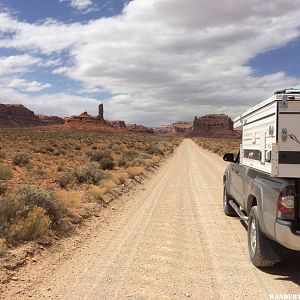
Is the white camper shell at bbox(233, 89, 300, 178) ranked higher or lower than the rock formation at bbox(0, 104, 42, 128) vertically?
lower

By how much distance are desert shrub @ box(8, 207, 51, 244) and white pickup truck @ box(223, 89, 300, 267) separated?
3787 mm

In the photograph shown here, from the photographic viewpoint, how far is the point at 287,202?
17.0 feet

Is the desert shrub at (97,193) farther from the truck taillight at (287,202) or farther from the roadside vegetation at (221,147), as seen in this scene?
the roadside vegetation at (221,147)

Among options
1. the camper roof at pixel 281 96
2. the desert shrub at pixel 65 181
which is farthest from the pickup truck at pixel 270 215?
the desert shrub at pixel 65 181

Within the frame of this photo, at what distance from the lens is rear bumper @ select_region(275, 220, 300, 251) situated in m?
5.09

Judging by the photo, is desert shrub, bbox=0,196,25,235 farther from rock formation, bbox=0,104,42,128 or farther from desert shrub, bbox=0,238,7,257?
rock formation, bbox=0,104,42,128

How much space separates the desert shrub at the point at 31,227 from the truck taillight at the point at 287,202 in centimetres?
445

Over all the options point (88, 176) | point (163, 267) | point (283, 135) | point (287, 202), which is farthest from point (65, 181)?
point (287, 202)

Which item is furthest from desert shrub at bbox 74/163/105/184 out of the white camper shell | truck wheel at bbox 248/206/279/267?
the white camper shell

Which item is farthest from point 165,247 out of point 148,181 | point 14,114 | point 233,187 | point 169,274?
point 14,114

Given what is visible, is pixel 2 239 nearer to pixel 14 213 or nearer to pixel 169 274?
pixel 14 213

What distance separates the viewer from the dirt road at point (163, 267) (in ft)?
17.1

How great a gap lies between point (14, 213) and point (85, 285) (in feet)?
10.2

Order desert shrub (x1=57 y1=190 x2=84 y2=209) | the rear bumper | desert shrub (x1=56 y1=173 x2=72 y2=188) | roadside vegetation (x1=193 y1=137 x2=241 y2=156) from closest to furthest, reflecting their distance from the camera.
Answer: the rear bumper, desert shrub (x1=57 y1=190 x2=84 y2=209), desert shrub (x1=56 y1=173 x2=72 y2=188), roadside vegetation (x1=193 y1=137 x2=241 y2=156)
